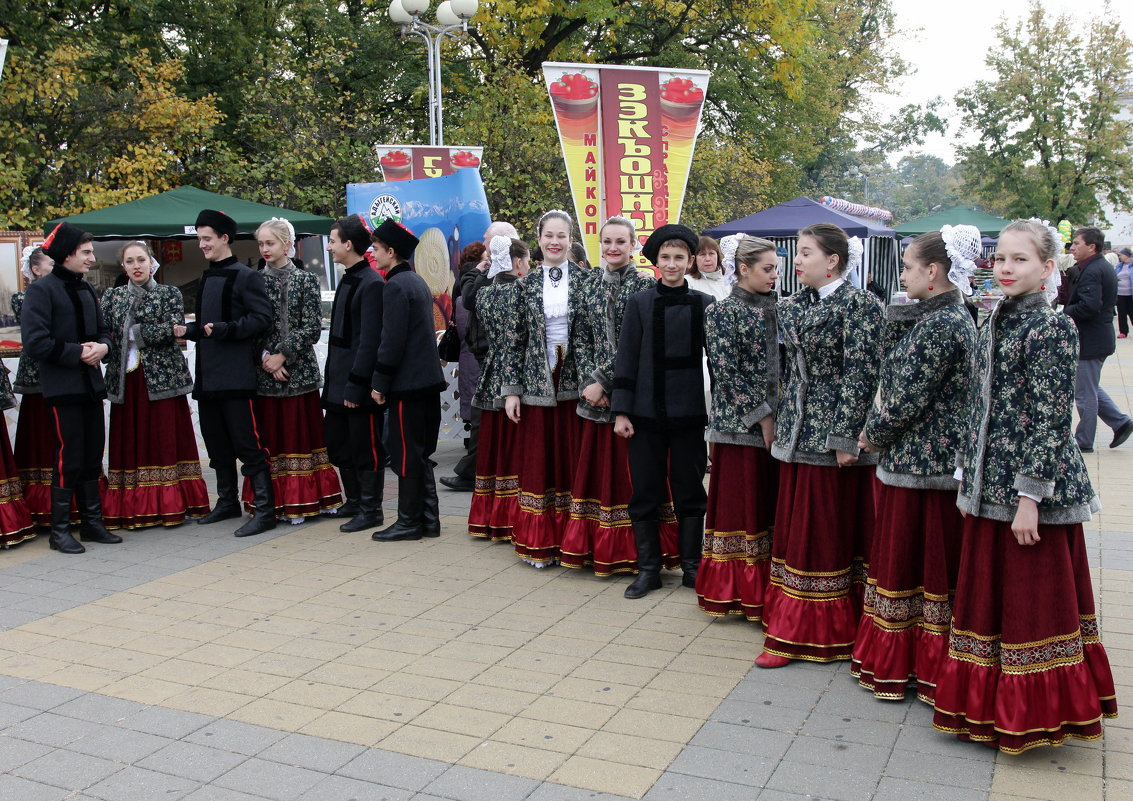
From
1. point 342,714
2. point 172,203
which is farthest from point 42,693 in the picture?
point 172,203

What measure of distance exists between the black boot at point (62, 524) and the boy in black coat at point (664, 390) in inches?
145

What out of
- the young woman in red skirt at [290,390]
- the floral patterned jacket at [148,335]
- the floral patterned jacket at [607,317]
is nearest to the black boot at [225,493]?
the young woman in red skirt at [290,390]

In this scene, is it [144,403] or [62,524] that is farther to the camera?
[144,403]

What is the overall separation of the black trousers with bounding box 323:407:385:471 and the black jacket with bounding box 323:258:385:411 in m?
0.09

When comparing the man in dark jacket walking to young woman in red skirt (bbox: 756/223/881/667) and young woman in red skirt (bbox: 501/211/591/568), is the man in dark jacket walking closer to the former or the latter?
young woman in red skirt (bbox: 501/211/591/568)

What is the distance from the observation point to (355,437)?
7.36 meters

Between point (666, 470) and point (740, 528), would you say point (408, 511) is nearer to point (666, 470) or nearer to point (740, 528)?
point (666, 470)

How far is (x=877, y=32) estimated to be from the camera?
3912 cm

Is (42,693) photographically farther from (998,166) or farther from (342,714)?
(998,166)

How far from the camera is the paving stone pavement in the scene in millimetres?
3660

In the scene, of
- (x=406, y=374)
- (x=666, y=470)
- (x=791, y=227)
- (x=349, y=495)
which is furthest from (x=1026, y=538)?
(x=791, y=227)

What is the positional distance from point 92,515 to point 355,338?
81.8 inches

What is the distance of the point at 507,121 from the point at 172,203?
712 centimetres

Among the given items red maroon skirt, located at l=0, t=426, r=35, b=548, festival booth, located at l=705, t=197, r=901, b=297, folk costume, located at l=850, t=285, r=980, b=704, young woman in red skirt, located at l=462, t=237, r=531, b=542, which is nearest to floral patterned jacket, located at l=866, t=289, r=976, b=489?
folk costume, located at l=850, t=285, r=980, b=704
